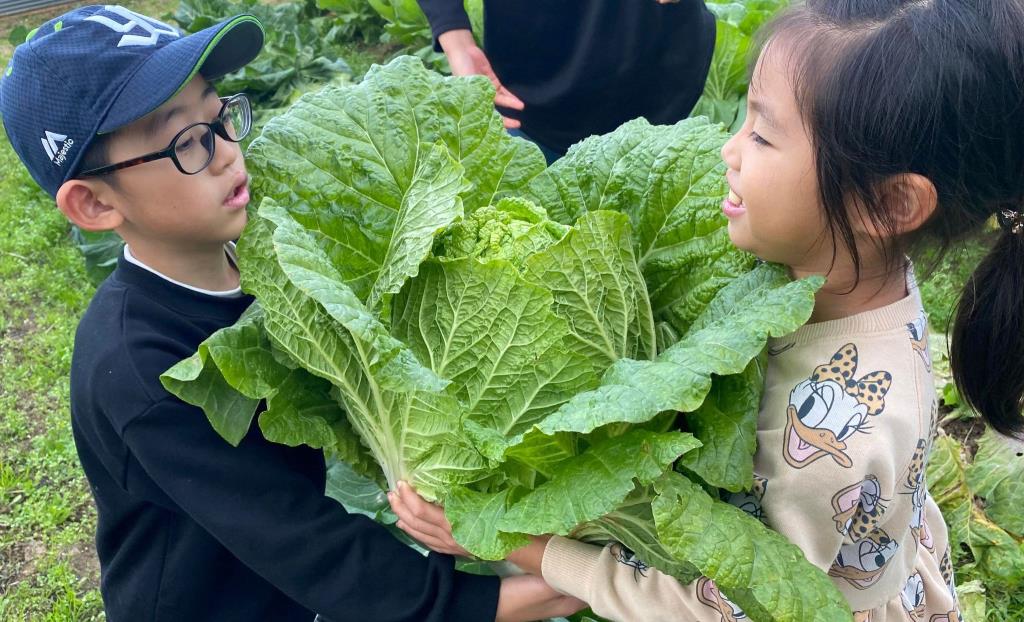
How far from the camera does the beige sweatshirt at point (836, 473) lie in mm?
1428

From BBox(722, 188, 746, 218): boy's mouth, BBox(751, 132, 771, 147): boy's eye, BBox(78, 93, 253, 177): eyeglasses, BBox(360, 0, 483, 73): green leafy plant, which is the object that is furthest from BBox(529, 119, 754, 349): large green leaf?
BBox(360, 0, 483, 73): green leafy plant

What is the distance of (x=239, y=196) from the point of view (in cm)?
176

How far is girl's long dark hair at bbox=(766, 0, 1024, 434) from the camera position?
133cm

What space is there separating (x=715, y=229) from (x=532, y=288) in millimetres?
Answer: 522

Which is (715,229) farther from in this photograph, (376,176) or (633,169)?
(376,176)

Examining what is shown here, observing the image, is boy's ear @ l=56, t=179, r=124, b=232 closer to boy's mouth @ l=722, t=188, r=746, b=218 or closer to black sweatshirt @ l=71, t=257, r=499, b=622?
black sweatshirt @ l=71, t=257, r=499, b=622

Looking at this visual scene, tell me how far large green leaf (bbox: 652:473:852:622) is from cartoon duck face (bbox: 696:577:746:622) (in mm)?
171

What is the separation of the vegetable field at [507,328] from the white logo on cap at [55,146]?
0.35 m

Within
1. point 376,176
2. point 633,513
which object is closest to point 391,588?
point 633,513

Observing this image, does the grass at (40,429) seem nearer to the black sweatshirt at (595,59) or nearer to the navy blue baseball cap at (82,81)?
the navy blue baseball cap at (82,81)

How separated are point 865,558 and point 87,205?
68.1 inches

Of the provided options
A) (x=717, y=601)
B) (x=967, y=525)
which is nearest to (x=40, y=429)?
(x=717, y=601)

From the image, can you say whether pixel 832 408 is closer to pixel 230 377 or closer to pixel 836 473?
pixel 836 473

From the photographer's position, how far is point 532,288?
148 centimetres
